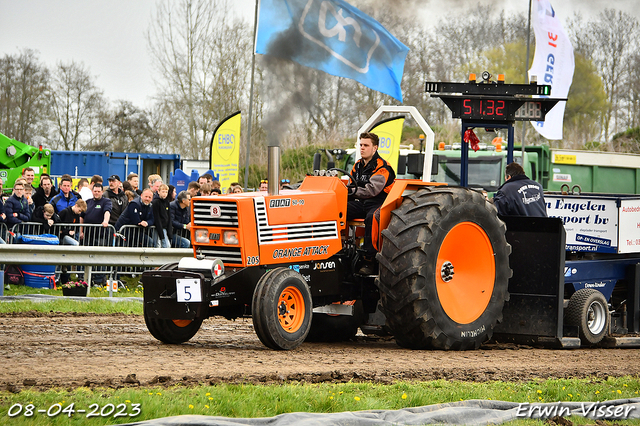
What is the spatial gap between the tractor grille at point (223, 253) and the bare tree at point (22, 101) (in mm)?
36318

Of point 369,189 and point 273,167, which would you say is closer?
point 273,167

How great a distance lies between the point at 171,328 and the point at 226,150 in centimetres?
1077

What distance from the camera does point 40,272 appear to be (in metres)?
13.0

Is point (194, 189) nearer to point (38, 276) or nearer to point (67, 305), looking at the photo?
point (38, 276)

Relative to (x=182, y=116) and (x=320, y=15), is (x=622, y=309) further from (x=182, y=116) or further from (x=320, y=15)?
(x=182, y=116)

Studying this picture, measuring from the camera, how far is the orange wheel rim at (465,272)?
7.80 metres

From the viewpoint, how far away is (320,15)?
11320mm

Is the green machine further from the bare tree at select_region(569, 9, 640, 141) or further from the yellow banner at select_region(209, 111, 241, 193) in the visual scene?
the bare tree at select_region(569, 9, 640, 141)

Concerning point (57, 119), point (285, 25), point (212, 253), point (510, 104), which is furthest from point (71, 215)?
point (57, 119)

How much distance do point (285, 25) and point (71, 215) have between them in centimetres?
573

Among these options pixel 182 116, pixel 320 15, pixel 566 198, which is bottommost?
pixel 566 198

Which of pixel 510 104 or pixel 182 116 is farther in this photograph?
pixel 182 116

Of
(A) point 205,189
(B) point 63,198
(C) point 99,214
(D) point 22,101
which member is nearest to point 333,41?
(A) point 205,189

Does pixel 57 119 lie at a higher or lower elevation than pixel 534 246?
higher
